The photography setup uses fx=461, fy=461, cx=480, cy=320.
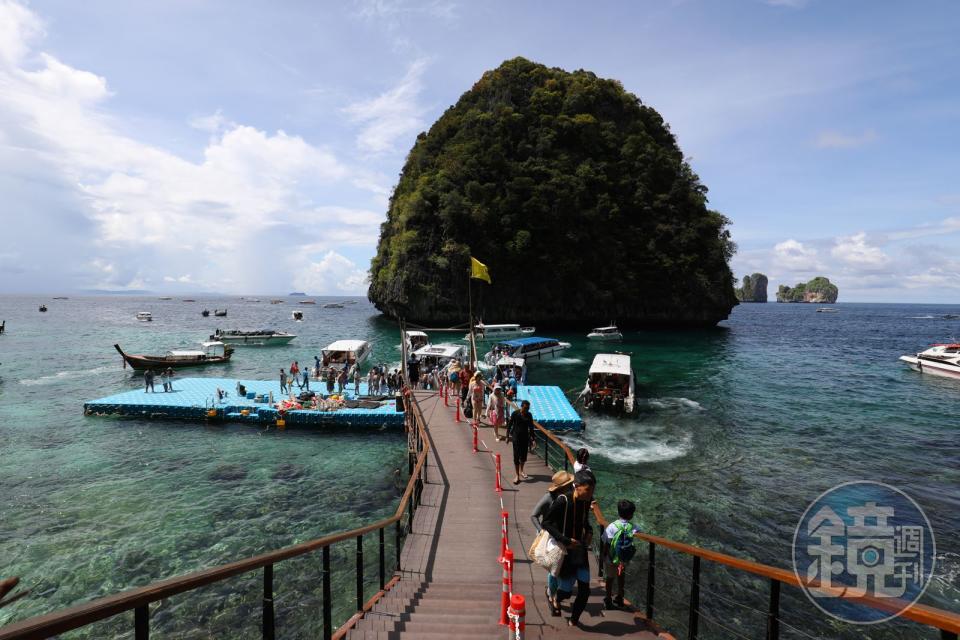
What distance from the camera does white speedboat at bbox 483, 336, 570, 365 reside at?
4090cm

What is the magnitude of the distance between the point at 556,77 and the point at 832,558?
91285 millimetres

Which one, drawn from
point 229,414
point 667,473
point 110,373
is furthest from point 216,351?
point 667,473

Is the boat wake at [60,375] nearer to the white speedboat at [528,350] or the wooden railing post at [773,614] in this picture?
the white speedboat at [528,350]

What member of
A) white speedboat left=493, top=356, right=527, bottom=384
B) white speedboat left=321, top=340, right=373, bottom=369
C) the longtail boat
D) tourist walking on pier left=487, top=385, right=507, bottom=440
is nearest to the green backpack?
tourist walking on pier left=487, top=385, right=507, bottom=440

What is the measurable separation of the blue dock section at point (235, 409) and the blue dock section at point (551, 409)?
712 cm

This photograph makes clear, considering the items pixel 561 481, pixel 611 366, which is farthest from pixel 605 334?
pixel 561 481

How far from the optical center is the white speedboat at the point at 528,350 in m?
40.9

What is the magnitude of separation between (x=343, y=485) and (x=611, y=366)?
56.9 ft

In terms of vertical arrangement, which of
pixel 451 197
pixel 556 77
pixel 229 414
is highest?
pixel 556 77

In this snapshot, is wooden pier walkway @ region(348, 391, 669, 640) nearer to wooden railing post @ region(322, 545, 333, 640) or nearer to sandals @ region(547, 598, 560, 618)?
sandals @ region(547, 598, 560, 618)

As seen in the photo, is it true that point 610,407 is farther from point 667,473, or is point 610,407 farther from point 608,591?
point 608,591

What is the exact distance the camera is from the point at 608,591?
283 inches

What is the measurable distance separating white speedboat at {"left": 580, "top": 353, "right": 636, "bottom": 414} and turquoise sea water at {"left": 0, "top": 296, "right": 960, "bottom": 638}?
1.26m

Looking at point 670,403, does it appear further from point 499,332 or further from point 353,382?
point 499,332
